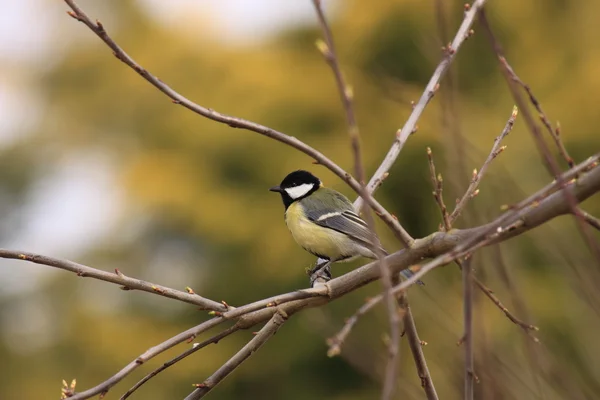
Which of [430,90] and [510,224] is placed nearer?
[510,224]

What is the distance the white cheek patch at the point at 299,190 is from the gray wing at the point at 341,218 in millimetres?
179

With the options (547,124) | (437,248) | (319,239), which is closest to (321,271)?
(319,239)

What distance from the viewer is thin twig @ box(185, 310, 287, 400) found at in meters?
1.71

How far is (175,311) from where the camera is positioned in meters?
8.39

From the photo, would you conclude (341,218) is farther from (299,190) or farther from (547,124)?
(547,124)

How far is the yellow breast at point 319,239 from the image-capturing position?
322 cm

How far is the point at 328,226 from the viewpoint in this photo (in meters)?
3.31

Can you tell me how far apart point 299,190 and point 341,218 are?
1.75 ft

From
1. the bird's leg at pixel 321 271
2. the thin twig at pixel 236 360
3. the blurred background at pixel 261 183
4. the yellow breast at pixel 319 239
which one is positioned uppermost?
the blurred background at pixel 261 183

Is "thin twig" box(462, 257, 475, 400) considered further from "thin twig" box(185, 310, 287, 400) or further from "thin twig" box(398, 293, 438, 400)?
"thin twig" box(185, 310, 287, 400)

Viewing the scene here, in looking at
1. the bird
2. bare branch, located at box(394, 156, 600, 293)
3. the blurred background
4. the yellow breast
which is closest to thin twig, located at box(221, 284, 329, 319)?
bare branch, located at box(394, 156, 600, 293)

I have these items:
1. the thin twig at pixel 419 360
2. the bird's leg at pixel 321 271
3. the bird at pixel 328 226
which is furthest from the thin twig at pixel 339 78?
the bird at pixel 328 226

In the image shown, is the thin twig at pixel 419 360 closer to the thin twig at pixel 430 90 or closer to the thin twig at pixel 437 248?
the thin twig at pixel 437 248

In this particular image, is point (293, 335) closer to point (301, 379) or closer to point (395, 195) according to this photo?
point (301, 379)
